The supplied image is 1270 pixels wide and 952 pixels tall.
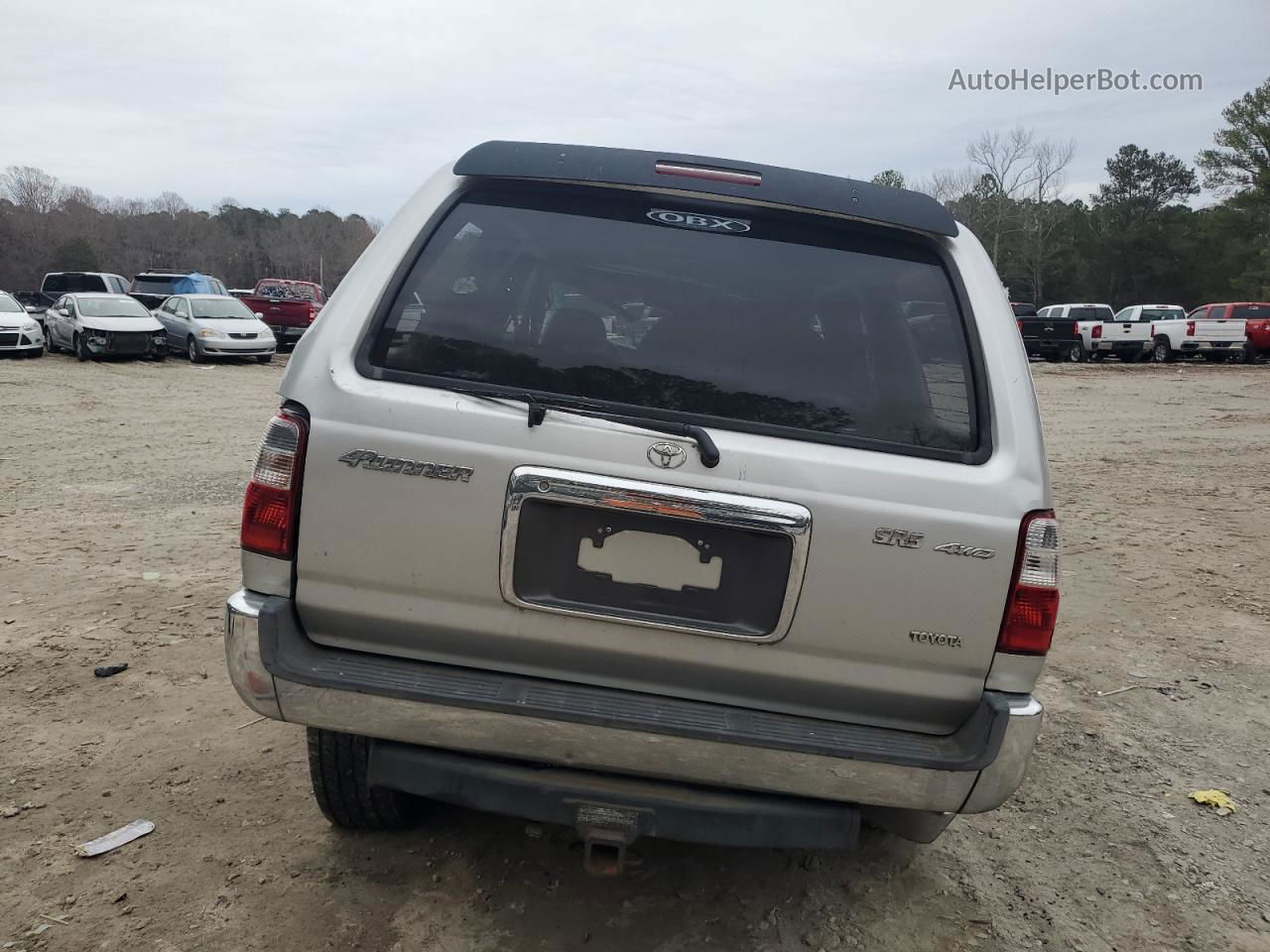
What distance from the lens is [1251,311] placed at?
101 feet

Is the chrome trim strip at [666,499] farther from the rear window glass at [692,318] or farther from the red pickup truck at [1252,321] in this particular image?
the red pickup truck at [1252,321]

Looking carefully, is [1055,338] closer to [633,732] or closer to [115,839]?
[633,732]

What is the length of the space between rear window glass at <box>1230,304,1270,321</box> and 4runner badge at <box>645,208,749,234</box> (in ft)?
111

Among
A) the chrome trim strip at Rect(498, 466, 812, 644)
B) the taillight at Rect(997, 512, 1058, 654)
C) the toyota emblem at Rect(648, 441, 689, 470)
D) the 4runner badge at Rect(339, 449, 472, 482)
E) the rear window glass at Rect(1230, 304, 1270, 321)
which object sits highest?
the rear window glass at Rect(1230, 304, 1270, 321)

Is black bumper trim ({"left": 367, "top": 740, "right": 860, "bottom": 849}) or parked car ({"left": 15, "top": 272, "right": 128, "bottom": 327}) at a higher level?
parked car ({"left": 15, "top": 272, "right": 128, "bottom": 327})

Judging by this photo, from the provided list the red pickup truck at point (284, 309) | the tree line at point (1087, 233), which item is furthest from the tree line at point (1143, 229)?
the red pickup truck at point (284, 309)

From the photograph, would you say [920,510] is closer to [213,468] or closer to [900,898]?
[900,898]

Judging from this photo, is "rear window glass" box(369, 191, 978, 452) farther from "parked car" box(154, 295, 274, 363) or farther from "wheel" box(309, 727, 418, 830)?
"parked car" box(154, 295, 274, 363)

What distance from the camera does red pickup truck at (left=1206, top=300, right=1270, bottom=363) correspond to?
29875mm

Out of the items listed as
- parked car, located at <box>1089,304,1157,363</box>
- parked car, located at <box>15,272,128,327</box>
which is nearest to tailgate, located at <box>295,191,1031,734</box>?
parked car, located at <box>15,272,128,327</box>

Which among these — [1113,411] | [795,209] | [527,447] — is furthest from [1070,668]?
[1113,411]

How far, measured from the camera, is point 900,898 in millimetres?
2904

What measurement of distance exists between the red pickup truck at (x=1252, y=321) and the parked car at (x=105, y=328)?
3086cm

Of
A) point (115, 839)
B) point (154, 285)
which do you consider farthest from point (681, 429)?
point (154, 285)
